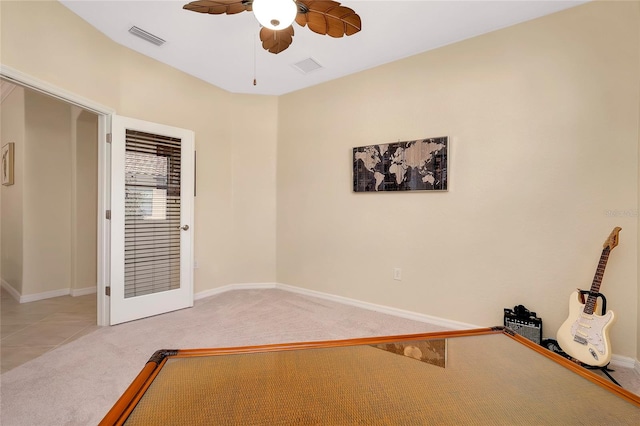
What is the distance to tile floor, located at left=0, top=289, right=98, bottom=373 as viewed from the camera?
2.30 metres

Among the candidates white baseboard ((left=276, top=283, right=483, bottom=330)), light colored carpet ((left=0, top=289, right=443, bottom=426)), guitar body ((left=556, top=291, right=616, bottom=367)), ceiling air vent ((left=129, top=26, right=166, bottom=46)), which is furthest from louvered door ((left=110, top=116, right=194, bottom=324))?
guitar body ((left=556, top=291, right=616, bottom=367))

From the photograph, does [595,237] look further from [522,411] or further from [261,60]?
[261,60]

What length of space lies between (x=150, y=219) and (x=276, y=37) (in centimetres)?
230

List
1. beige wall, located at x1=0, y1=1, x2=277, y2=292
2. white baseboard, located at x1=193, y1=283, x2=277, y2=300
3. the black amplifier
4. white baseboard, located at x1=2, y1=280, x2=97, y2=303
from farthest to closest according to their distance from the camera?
white baseboard, located at x1=193, y1=283, x2=277, y2=300, white baseboard, located at x1=2, y1=280, x2=97, y2=303, beige wall, located at x1=0, y1=1, x2=277, y2=292, the black amplifier

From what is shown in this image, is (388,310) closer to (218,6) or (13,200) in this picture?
(218,6)

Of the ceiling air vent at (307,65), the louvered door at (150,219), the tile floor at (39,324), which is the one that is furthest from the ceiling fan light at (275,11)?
the tile floor at (39,324)

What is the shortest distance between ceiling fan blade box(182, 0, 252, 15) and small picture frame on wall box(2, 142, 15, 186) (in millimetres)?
3801

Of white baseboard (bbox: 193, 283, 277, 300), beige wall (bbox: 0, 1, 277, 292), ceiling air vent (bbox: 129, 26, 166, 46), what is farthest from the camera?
white baseboard (bbox: 193, 283, 277, 300)

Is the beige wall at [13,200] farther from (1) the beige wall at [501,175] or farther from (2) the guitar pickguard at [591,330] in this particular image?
(2) the guitar pickguard at [591,330]

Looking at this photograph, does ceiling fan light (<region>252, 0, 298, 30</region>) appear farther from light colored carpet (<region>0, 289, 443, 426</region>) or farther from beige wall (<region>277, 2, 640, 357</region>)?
light colored carpet (<region>0, 289, 443, 426</region>)

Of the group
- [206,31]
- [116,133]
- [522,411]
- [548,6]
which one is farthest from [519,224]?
[116,133]

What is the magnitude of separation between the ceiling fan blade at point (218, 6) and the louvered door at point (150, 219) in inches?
65.0

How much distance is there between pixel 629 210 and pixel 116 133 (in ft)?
14.4

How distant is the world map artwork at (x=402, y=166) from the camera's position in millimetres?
2922
